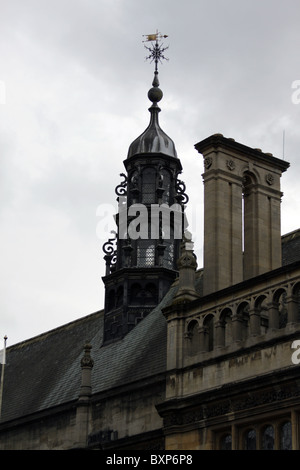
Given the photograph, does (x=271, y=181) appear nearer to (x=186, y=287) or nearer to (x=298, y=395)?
(x=186, y=287)

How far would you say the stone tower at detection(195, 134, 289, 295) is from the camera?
2628 cm

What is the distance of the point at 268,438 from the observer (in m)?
21.4

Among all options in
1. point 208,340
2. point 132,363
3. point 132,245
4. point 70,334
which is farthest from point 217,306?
point 70,334

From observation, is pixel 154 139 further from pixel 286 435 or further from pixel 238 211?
pixel 286 435

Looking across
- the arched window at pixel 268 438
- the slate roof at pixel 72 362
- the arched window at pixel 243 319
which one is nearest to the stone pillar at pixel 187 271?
the arched window at pixel 243 319

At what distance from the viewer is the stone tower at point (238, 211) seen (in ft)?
86.2

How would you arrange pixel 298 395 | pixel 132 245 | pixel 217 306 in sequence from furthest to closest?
1. pixel 132 245
2. pixel 217 306
3. pixel 298 395

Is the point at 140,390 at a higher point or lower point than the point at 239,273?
lower

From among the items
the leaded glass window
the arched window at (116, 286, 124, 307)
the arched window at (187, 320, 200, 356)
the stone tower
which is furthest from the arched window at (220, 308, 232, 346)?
the leaded glass window

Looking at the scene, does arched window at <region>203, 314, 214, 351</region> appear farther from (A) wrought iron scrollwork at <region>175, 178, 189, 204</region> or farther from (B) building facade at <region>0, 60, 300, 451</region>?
(A) wrought iron scrollwork at <region>175, 178, 189, 204</region>

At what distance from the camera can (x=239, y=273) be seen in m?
26.3

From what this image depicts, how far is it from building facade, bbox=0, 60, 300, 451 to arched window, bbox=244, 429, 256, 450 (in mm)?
39

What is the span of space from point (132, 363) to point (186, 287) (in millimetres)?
6496
